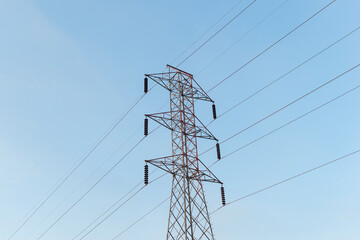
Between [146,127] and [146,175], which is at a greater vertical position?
[146,127]

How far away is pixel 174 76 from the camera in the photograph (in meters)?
32.3

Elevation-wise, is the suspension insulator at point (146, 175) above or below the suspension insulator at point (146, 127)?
below

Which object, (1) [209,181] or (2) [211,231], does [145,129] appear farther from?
(2) [211,231]

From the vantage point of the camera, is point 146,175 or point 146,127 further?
point 146,127

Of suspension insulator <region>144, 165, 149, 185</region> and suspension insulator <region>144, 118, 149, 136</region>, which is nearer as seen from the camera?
suspension insulator <region>144, 165, 149, 185</region>

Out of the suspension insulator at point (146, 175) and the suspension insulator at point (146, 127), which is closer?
the suspension insulator at point (146, 175)

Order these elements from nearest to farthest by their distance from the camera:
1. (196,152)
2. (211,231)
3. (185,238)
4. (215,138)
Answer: (185,238)
(211,231)
(196,152)
(215,138)

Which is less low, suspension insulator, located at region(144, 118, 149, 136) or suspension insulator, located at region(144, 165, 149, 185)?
suspension insulator, located at region(144, 118, 149, 136)

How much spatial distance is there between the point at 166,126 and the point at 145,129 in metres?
1.49

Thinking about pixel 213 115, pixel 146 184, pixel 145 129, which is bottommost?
pixel 146 184

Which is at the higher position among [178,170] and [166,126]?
[166,126]

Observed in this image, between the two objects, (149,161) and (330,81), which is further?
(149,161)

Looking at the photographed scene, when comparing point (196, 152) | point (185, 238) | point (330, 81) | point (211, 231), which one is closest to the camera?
point (330, 81)

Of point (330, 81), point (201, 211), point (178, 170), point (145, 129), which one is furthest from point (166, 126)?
point (330, 81)
